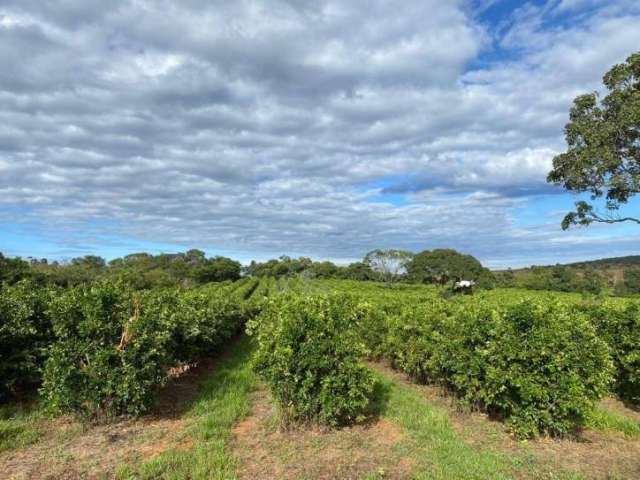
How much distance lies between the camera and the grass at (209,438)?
14.5ft

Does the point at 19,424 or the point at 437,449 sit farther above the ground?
the point at 19,424

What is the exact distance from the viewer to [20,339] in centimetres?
668

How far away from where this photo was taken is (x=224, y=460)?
4730 millimetres

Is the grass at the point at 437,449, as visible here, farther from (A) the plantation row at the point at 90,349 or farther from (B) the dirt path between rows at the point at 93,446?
(A) the plantation row at the point at 90,349

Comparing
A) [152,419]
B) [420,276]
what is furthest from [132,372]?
[420,276]

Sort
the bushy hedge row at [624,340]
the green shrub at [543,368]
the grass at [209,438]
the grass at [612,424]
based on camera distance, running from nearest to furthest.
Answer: the grass at [209,438] → the green shrub at [543,368] → the grass at [612,424] → the bushy hedge row at [624,340]

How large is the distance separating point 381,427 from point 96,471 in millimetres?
3561

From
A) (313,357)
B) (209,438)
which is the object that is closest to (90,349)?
(209,438)

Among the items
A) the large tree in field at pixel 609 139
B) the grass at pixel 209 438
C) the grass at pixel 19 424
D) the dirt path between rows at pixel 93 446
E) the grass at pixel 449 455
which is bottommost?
the grass at pixel 449 455

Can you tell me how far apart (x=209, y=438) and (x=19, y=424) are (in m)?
2.65

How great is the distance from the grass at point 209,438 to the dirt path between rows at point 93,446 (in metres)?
0.18

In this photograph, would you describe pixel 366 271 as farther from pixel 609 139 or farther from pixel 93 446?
Answer: pixel 93 446

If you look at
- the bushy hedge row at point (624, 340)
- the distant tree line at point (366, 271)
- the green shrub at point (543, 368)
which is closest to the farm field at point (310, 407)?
the green shrub at point (543, 368)

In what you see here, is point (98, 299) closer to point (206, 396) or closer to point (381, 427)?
point (206, 396)
